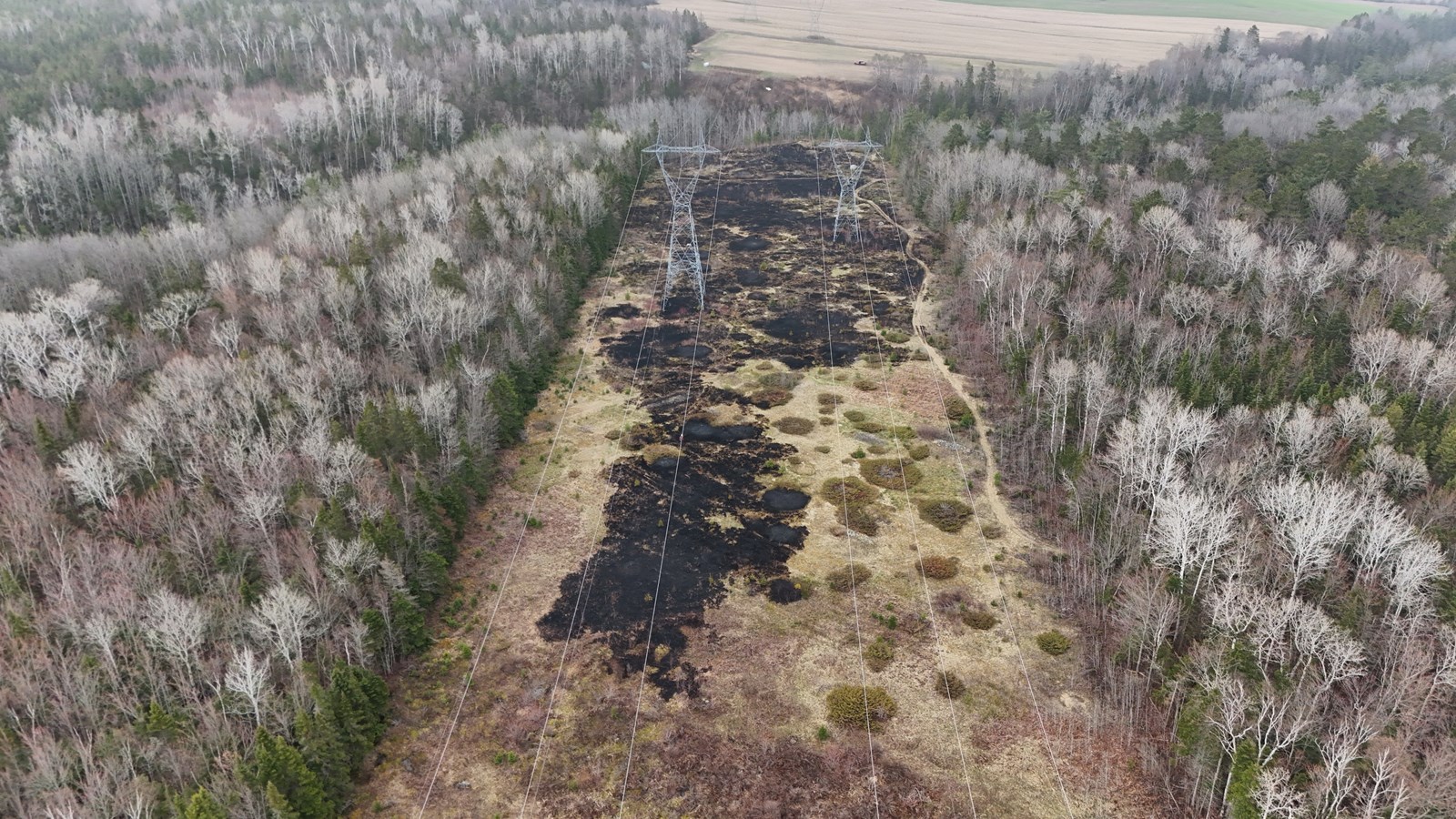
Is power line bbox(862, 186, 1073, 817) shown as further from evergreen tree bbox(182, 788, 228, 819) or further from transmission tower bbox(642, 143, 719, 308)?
evergreen tree bbox(182, 788, 228, 819)

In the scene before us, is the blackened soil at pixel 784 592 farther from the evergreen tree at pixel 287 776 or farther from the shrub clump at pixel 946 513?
the evergreen tree at pixel 287 776

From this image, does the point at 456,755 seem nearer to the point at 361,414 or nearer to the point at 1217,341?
the point at 361,414

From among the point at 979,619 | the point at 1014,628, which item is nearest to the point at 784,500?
the point at 979,619

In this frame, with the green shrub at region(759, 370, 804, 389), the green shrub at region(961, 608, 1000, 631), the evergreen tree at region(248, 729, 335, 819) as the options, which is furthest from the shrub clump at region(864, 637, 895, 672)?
the green shrub at region(759, 370, 804, 389)

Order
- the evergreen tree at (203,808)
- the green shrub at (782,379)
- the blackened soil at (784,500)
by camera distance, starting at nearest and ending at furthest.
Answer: the evergreen tree at (203,808)
the blackened soil at (784,500)
the green shrub at (782,379)

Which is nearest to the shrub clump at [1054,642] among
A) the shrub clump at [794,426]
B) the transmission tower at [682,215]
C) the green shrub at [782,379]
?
the shrub clump at [794,426]

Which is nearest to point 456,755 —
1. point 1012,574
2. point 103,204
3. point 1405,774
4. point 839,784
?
point 839,784

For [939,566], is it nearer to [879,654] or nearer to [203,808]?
[879,654]
